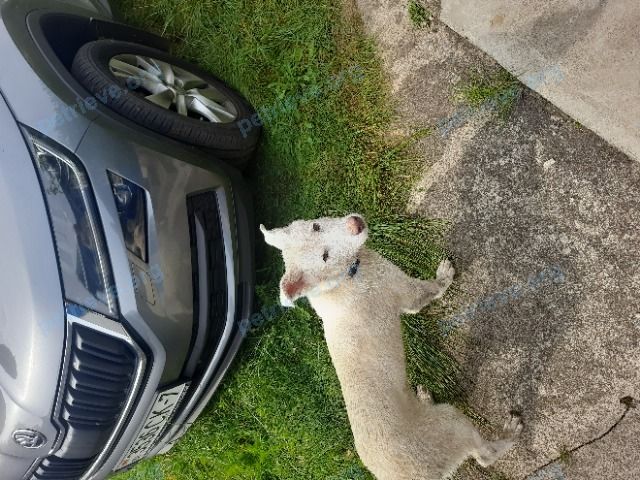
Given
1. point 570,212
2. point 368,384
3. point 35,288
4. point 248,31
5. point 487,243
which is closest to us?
point 35,288

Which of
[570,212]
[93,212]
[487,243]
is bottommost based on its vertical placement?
[93,212]

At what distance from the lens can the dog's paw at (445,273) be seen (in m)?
3.65

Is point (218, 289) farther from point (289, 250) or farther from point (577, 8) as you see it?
point (577, 8)

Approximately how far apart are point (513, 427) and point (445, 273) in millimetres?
1126

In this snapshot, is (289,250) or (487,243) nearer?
(289,250)

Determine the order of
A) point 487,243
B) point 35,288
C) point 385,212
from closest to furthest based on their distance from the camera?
1. point 35,288
2. point 487,243
3. point 385,212

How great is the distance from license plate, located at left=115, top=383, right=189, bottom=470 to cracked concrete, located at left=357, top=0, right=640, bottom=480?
6.51ft

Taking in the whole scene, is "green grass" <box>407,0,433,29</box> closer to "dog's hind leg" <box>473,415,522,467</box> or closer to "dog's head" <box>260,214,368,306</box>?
"dog's head" <box>260,214,368,306</box>

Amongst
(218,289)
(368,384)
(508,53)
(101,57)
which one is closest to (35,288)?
(218,289)

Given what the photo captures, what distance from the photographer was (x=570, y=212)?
3398mm

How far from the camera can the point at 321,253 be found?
3100 mm

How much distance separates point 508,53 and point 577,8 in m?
0.45

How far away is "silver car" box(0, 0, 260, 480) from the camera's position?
2.82m

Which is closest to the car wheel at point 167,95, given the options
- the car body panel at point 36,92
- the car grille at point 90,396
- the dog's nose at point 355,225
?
the car body panel at point 36,92
